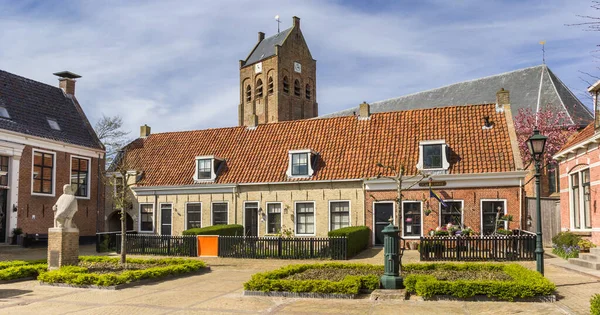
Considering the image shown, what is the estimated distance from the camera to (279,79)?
55.1 metres

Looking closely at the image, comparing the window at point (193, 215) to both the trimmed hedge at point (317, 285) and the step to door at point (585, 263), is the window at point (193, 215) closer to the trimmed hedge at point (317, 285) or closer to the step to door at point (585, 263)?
the trimmed hedge at point (317, 285)

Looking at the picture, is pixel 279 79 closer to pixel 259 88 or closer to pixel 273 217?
pixel 259 88

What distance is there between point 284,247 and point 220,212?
6953mm

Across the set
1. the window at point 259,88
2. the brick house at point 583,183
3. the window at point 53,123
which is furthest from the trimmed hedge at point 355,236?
the window at point 259,88

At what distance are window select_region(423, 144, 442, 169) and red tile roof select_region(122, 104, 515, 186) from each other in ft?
1.67

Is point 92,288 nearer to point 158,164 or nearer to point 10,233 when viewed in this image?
point 10,233

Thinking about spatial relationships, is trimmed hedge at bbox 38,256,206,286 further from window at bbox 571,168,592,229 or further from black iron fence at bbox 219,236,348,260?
window at bbox 571,168,592,229

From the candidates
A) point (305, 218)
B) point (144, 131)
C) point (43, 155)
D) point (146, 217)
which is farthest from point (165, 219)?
point (305, 218)

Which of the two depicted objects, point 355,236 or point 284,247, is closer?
point 284,247

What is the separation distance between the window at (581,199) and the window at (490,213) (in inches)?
111

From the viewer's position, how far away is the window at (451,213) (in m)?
22.0

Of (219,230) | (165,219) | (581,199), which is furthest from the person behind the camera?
(165,219)

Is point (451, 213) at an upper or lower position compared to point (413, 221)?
upper

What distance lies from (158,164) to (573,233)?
65.5 feet
